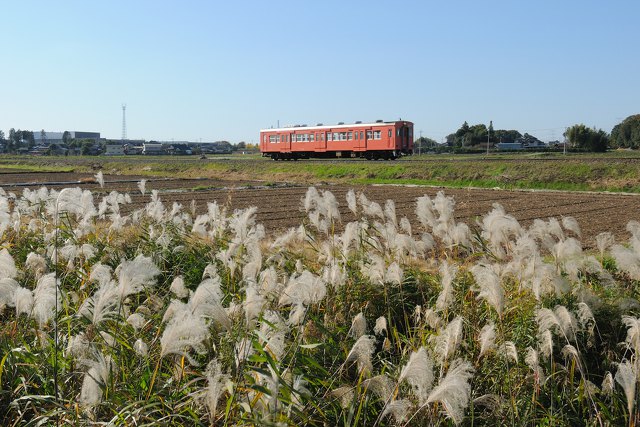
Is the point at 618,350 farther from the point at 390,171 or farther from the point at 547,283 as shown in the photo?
the point at 390,171

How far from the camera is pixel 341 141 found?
43812 mm

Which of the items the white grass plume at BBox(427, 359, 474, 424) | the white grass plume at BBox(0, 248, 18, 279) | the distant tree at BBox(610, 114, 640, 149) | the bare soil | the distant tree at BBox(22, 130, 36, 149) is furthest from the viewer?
the distant tree at BBox(22, 130, 36, 149)

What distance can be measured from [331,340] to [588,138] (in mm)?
60678

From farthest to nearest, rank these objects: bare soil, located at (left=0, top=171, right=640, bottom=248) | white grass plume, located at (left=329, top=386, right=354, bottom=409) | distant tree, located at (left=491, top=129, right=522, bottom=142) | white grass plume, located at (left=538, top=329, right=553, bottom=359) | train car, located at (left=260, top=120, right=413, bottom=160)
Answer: distant tree, located at (left=491, top=129, right=522, bottom=142), train car, located at (left=260, top=120, right=413, bottom=160), bare soil, located at (left=0, top=171, right=640, bottom=248), white grass plume, located at (left=538, top=329, right=553, bottom=359), white grass plume, located at (left=329, top=386, right=354, bottom=409)

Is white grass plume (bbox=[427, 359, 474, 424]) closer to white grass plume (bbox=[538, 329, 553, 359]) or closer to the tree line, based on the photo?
white grass plume (bbox=[538, 329, 553, 359])

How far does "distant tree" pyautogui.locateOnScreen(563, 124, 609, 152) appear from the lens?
194 ft

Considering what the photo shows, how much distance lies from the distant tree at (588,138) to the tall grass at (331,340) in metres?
57.7

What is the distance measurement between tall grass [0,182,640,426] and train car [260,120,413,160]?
3447 cm

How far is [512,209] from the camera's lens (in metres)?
19.2

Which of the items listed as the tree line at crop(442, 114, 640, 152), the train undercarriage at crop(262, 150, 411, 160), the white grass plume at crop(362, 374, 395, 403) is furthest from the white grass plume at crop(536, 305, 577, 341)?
the tree line at crop(442, 114, 640, 152)

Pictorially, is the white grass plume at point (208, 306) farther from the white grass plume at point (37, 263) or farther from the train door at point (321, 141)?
the train door at point (321, 141)

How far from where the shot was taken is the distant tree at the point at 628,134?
73188 mm

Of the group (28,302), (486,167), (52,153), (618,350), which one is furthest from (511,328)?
(52,153)

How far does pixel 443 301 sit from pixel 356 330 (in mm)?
826
